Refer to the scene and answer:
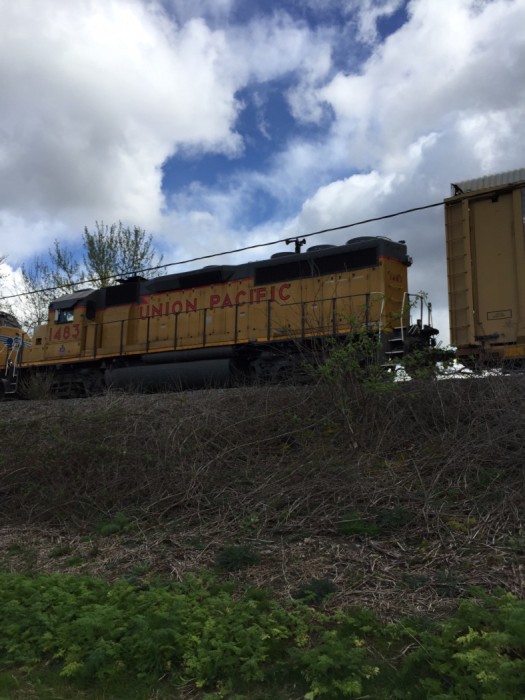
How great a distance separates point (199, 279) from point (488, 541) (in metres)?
12.5

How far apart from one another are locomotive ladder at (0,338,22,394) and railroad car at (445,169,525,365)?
1449 centimetres

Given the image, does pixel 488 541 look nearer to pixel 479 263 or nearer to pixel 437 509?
pixel 437 509

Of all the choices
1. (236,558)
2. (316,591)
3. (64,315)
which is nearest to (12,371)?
(64,315)

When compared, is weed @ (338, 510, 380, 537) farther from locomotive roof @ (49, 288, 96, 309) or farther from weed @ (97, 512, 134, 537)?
locomotive roof @ (49, 288, 96, 309)

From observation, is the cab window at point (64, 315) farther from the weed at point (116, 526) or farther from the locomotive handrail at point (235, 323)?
the weed at point (116, 526)

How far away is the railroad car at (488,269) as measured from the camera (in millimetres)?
8789

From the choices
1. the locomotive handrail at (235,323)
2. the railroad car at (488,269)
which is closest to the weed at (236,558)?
the railroad car at (488,269)

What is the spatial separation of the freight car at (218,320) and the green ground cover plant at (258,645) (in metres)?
6.46

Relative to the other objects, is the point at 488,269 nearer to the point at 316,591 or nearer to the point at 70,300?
the point at 316,591

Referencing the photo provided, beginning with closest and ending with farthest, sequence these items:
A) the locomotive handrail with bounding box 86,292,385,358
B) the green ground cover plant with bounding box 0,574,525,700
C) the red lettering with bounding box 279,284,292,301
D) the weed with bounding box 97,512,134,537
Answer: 1. the green ground cover plant with bounding box 0,574,525,700
2. the weed with bounding box 97,512,134,537
3. the locomotive handrail with bounding box 86,292,385,358
4. the red lettering with bounding box 279,284,292,301

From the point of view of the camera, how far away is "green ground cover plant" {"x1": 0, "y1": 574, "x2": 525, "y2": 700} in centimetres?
306

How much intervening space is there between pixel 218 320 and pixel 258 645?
12103 millimetres

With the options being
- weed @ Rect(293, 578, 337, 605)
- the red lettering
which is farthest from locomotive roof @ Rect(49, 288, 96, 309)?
weed @ Rect(293, 578, 337, 605)

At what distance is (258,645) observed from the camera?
11.6 ft
